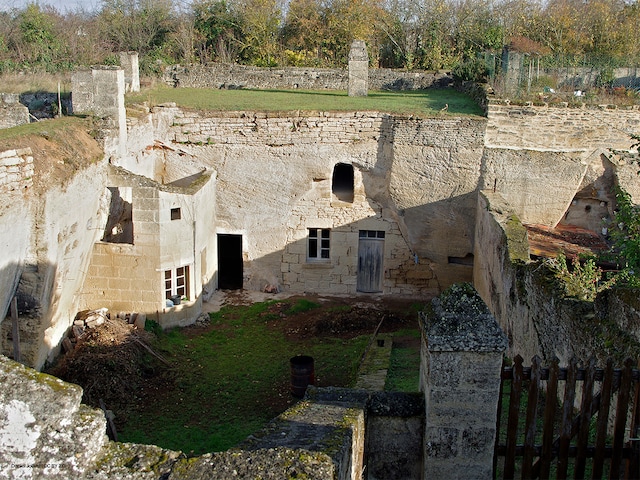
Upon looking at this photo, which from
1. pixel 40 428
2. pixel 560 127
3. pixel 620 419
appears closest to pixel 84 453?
pixel 40 428

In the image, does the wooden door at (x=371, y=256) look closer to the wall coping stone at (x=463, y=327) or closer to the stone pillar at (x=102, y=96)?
the stone pillar at (x=102, y=96)

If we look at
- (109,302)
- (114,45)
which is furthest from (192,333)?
(114,45)

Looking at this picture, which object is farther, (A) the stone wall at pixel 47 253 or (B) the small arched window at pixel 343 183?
(B) the small arched window at pixel 343 183

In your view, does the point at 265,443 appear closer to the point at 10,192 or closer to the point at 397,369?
the point at 397,369

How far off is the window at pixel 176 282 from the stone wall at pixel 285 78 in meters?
10.9

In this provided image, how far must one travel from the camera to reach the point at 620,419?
18.8ft

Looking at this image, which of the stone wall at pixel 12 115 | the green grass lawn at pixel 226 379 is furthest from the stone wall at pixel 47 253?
the stone wall at pixel 12 115

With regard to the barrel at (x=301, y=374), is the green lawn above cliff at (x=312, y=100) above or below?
above

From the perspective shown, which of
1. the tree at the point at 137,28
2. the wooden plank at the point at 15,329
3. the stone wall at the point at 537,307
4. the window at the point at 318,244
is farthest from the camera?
the tree at the point at 137,28

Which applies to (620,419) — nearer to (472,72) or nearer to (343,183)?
(343,183)

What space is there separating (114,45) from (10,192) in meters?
26.6

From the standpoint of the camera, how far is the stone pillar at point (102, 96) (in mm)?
13906

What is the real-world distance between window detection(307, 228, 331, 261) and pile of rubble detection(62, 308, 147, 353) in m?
5.01

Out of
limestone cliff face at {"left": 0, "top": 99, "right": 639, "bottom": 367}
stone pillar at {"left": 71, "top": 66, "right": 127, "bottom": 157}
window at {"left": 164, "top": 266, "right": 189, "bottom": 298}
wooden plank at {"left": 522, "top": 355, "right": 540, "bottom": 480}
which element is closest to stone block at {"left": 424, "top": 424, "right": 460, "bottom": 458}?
wooden plank at {"left": 522, "top": 355, "right": 540, "bottom": 480}
